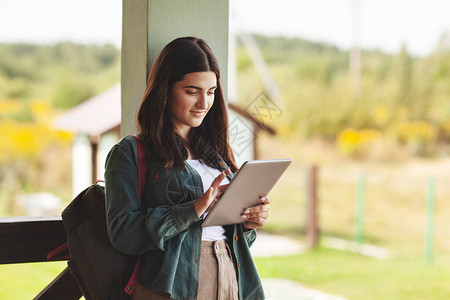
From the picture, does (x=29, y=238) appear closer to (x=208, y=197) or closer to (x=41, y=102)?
(x=208, y=197)

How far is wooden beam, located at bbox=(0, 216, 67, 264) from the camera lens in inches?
57.2

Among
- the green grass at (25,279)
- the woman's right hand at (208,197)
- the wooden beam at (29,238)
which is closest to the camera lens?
the woman's right hand at (208,197)

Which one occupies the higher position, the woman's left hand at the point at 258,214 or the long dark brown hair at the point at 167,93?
the long dark brown hair at the point at 167,93

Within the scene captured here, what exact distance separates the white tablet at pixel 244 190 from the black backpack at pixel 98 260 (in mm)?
182

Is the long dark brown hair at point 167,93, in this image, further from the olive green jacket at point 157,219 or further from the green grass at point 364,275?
the green grass at point 364,275

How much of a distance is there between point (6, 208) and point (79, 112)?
7.20 ft

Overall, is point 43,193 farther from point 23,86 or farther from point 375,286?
point 375,286

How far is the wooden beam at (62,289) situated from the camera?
1.55 metres

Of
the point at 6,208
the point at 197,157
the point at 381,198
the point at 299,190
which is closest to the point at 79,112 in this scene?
the point at 6,208

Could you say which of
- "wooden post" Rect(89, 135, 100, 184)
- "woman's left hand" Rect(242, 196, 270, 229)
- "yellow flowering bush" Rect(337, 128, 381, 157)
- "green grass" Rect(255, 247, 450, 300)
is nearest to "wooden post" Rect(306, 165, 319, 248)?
"green grass" Rect(255, 247, 450, 300)

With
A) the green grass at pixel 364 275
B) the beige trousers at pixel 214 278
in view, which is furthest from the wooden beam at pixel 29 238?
the green grass at pixel 364 275

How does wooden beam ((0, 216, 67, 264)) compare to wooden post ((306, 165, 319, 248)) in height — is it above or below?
above

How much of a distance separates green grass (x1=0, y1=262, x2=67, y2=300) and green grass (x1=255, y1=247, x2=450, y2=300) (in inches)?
79.8

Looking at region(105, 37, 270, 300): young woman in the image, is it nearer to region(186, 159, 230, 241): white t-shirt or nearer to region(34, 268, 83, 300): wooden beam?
region(186, 159, 230, 241): white t-shirt
